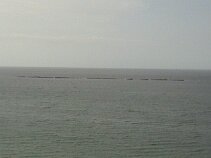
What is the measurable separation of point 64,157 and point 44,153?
1.79 metres

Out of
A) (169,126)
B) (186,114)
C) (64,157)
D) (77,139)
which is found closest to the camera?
(64,157)

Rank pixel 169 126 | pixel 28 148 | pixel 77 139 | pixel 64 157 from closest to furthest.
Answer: pixel 64 157 → pixel 28 148 → pixel 77 139 → pixel 169 126

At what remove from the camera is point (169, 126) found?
4288cm

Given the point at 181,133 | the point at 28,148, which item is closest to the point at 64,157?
the point at 28,148

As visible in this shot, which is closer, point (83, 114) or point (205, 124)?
point (205, 124)

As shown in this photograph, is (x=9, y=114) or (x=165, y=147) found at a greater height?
(x=9, y=114)

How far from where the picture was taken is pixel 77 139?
34562 mm

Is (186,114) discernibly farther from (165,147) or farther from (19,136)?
(19,136)

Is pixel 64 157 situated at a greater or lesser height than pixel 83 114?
lesser

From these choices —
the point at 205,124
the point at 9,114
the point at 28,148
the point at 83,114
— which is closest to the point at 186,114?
the point at 205,124

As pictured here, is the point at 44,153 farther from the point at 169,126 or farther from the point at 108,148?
the point at 169,126

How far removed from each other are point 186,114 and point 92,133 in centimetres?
2094

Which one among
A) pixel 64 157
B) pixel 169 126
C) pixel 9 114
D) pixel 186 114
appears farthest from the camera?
pixel 186 114

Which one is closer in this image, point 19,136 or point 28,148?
point 28,148
